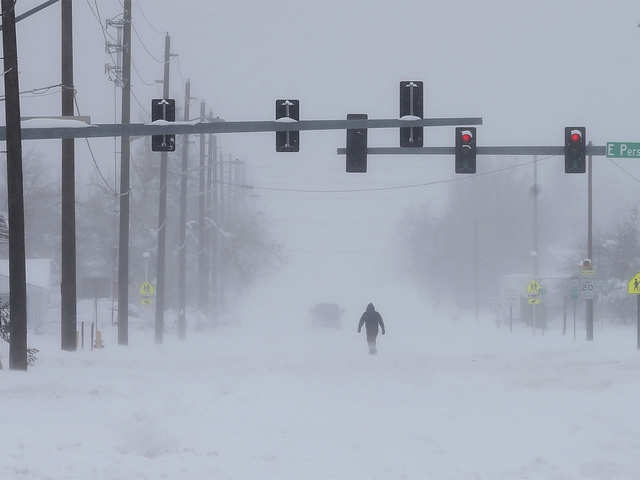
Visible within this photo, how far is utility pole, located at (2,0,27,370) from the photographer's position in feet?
59.7

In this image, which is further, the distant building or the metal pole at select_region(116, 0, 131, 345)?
the distant building

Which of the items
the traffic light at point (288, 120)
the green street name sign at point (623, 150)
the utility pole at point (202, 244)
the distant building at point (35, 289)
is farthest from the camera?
the distant building at point (35, 289)

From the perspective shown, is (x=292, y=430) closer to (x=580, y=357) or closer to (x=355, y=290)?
(x=580, y=357)

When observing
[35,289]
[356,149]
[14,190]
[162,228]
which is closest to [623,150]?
[356,149]

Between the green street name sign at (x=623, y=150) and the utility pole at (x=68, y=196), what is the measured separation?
1249 centimetres

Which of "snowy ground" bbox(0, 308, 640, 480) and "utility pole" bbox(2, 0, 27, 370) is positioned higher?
"utility pole" bbox(2, 0, 27, 370)

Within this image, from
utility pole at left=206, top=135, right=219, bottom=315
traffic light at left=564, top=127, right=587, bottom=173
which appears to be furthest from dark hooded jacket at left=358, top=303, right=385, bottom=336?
utility pole at left=206, top=135, right=219, bottom=315

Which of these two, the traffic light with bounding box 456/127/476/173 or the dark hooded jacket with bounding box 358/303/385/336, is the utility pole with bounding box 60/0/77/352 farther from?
the dark hooded jacket with bounding box 358/303/385/336

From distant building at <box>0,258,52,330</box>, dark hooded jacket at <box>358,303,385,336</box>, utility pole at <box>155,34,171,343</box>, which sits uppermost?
utility pole at <box>155,34,171,343</box>

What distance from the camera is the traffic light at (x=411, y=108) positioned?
18844 millimetres

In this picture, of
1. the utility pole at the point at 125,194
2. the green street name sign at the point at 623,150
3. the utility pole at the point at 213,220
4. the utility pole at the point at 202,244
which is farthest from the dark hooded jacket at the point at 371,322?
the utility pole at the point at 213,220

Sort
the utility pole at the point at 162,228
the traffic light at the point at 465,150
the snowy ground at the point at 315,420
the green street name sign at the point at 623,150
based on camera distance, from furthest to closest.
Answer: the utility pole at the point at 162,228 → the green street name sign at the point at 623,150 → the traffic light at the point at 465,150 → the snowy ground at the point at 315,420

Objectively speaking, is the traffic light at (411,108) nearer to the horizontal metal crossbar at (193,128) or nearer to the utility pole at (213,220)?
the horizontal metal crossbar at (193,128)

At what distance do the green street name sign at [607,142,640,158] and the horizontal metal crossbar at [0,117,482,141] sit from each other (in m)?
5.68
